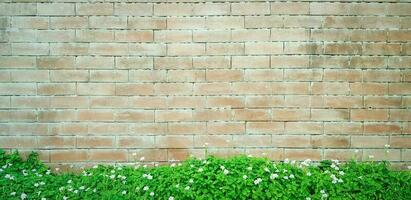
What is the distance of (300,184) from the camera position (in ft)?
14.3

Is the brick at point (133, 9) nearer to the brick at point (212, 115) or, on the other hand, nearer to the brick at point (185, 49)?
the brick at point (185, 49)

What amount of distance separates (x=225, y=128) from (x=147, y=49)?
148 centimetres

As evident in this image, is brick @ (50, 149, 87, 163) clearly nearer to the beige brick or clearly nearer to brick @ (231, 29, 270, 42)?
brick @ (231, 29, 270, 42)

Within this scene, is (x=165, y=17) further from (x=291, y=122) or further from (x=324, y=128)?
(x=324, y=128)

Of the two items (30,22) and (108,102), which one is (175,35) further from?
(30,22)

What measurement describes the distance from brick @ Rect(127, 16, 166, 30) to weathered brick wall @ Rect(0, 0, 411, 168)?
0.04 ft

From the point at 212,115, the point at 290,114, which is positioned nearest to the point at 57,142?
the point at 212,115

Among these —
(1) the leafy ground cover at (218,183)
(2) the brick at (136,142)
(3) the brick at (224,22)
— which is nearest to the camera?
(1) the leafy ground cover at (218,183)

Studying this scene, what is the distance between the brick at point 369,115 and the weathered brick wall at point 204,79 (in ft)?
0.04

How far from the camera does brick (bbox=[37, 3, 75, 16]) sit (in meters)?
5.09

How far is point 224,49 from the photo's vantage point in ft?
16.7

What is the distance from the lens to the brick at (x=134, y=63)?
16.8 ft

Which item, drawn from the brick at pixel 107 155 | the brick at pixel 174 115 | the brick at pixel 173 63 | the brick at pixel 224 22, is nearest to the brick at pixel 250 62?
the brick at pixel 224 22

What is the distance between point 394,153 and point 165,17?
3.58m
